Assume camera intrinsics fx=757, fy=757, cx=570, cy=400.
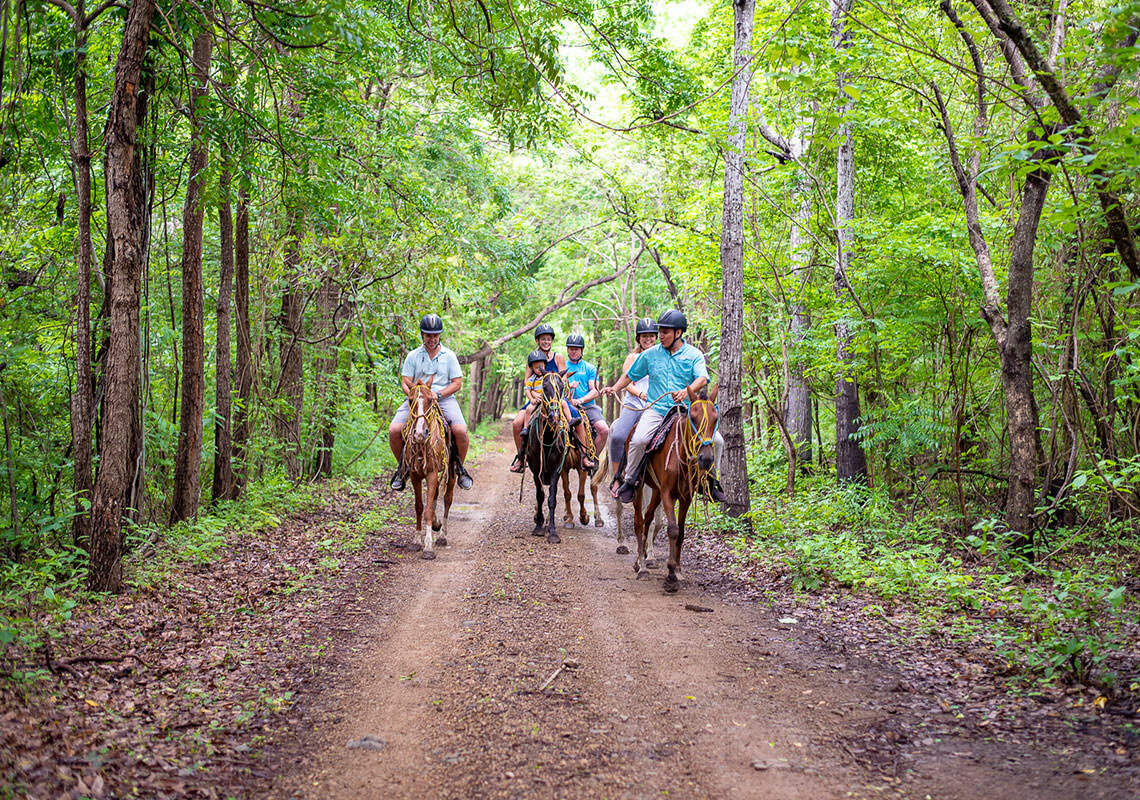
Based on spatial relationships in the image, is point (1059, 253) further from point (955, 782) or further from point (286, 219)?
point (286, 219)

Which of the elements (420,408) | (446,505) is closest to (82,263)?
(420,408)

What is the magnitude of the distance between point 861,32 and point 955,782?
10007 mm

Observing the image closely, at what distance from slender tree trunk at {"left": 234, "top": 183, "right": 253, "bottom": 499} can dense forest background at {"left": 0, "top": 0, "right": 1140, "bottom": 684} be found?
0.21ft

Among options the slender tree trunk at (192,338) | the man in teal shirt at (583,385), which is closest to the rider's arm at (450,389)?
the man in teal shirt at (583,385)

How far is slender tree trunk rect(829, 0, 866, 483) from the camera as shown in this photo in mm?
11633

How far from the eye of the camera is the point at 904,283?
10.5 meters

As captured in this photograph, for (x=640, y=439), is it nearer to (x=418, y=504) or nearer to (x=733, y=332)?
(x=418, y=504)

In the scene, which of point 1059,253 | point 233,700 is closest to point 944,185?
point 1059,253

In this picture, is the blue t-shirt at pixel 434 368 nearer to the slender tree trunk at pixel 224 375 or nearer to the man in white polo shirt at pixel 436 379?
the man in white polo shirt at pixel 436 379

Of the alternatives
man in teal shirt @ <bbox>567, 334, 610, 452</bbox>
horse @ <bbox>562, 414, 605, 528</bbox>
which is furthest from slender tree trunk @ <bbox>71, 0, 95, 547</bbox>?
man in teal shirt @ <bbox>567, 334, 610, 452</bbox>

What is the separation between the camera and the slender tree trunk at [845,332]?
11633 mm

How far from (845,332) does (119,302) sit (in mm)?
9890

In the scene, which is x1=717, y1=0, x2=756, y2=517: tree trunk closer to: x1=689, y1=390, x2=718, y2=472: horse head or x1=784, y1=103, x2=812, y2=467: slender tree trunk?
x1=784, y1=103, x2=812, y2=467: slender tree trunk

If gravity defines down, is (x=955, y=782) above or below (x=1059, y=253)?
A: below
